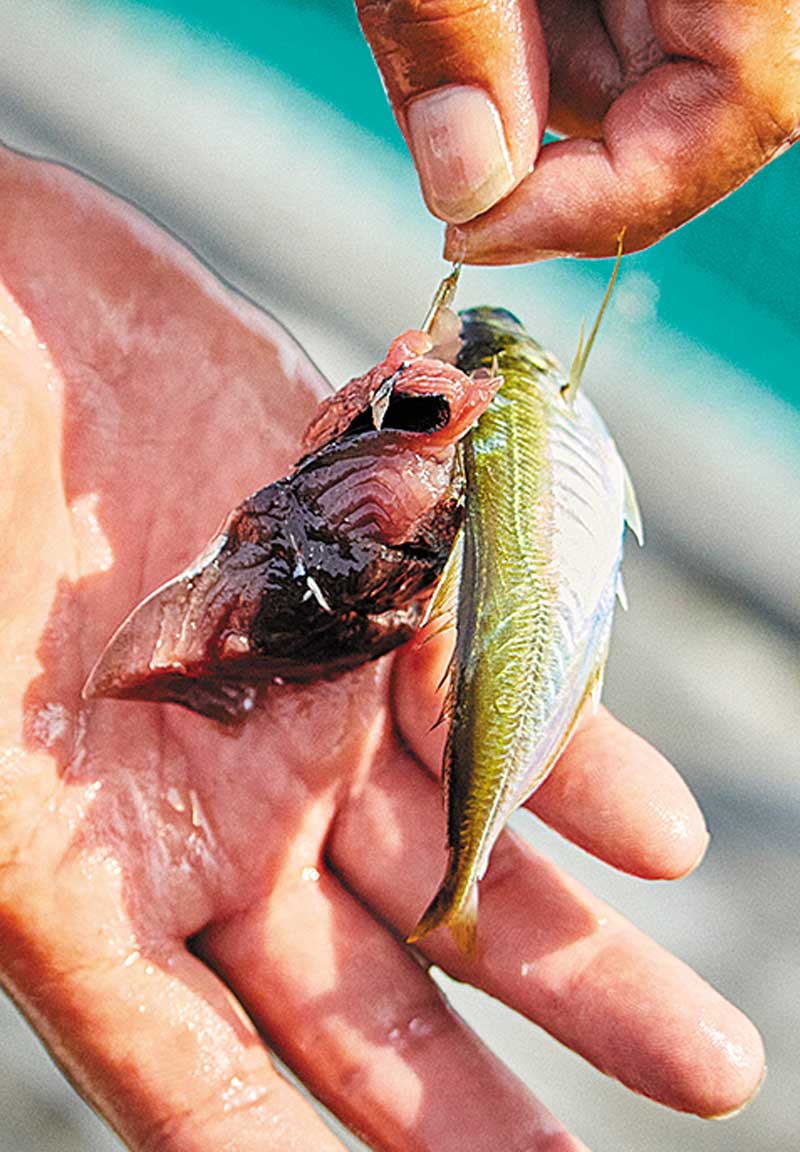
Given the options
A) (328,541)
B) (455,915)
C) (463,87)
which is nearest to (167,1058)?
(455,915)

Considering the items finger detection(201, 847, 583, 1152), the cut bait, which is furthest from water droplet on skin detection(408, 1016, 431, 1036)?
the cut bait

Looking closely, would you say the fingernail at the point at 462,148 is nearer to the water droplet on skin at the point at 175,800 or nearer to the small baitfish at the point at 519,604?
the small baitfish at the point at 519,604

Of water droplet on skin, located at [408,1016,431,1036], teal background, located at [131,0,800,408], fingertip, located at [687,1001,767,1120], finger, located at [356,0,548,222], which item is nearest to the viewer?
finger, located at [356,0,548,222]

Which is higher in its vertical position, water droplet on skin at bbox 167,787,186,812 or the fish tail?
the fish tail

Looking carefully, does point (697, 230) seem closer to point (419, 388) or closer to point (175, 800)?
point (419, 388)

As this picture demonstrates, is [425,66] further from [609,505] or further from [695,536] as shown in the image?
[695,536]

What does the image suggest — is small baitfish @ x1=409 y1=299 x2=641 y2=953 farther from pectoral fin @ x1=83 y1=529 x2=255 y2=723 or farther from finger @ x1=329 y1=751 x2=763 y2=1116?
pectoral fin @ x1=83 y1=529 x2=255 y2=723
